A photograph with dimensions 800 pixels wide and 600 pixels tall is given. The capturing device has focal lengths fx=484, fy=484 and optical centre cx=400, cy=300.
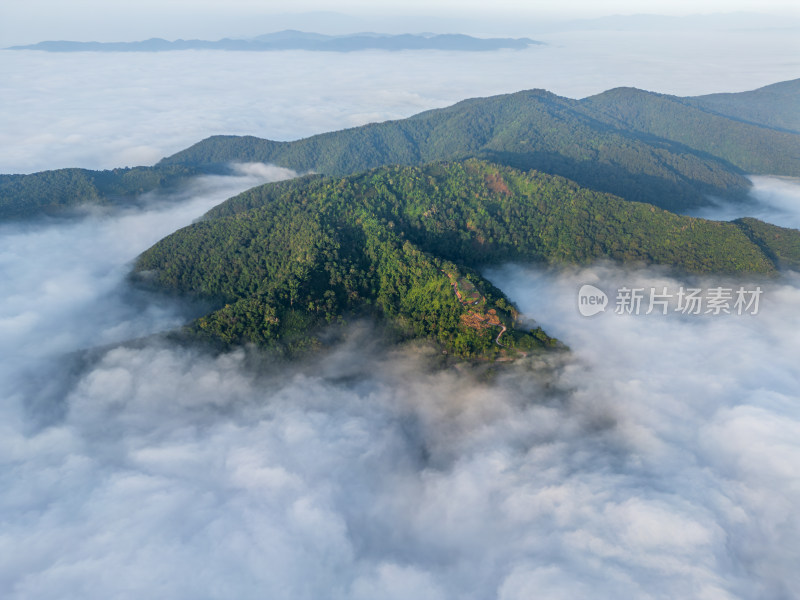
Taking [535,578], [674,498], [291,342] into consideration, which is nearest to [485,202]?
[291,342]

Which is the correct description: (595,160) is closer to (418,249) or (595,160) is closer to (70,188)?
(418,249)

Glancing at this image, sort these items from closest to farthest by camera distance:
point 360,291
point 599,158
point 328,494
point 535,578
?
point 535,578, point 328,494, point 360,291, point 599,158

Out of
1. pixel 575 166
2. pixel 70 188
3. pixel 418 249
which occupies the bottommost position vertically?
pixel 418 249

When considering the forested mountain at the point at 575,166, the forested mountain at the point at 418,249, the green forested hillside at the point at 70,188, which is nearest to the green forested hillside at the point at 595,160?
the forested mountain at the point at 575,166

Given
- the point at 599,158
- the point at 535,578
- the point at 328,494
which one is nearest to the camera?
the point at 535,578

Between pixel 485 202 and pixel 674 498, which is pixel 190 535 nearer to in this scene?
pixel 674 498

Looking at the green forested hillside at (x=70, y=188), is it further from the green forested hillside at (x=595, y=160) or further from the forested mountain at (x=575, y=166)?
the green forested hillside at (x=595, y=160)

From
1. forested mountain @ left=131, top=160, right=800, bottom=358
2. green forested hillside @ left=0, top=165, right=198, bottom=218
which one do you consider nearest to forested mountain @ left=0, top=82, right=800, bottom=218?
green forested hillside @ left=0, top=165, right=198, bottom=218

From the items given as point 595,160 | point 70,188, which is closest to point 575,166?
point 595,160
